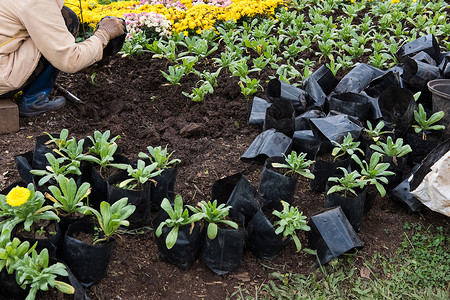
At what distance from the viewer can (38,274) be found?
7.63ft

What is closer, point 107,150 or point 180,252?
point 180,252

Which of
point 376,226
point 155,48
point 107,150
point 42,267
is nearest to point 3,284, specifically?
point 42,267

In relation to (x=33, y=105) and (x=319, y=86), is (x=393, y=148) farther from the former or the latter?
(x=33, y=105)

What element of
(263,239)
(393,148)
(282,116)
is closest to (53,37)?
(282,116)

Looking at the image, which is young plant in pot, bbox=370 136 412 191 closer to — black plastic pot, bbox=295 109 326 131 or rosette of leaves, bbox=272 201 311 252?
black plastic pot, bbox=295 109 326 131

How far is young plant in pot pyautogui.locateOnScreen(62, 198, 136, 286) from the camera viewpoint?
264 cm

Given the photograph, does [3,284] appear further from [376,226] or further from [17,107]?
[376,226]

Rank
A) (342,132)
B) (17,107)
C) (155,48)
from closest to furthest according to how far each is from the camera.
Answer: (342,132)
(17,107)
(155,48)

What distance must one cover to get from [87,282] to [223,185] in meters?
1.08

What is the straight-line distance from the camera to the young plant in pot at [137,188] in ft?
10.1

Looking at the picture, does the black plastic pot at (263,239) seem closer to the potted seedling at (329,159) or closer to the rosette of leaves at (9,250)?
the potted seedling at (329,159)

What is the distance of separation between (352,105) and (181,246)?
2.12 m

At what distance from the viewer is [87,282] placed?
2707mm

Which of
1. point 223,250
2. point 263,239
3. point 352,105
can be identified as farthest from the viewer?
point 352,105
